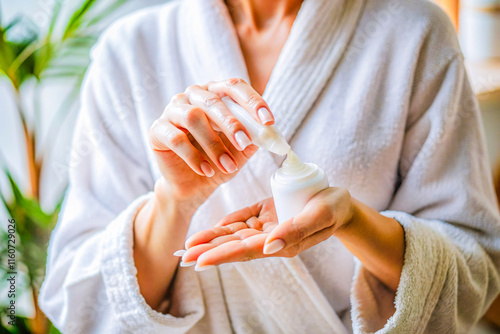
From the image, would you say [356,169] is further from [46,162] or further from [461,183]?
[46,162]

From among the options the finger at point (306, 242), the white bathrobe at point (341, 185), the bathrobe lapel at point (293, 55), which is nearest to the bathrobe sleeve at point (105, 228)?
the white bathrobe at point (341, 185)

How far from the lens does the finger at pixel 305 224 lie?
0.41 m

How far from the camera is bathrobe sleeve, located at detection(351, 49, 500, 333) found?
2.00ft

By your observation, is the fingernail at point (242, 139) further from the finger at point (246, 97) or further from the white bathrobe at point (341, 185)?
the white bathrobe at point (341, 185)

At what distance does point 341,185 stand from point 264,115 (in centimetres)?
23

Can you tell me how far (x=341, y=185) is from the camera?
0.64 metres

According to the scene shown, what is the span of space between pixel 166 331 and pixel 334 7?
49cm

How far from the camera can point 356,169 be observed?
2.09 feet

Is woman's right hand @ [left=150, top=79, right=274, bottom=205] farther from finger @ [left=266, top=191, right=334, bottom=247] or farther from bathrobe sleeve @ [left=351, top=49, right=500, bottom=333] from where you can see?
bathrobe sleeve @ [left=351, top=49, right=500, bottom=333]

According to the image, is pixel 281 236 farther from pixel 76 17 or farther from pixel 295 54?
pixel 76 17

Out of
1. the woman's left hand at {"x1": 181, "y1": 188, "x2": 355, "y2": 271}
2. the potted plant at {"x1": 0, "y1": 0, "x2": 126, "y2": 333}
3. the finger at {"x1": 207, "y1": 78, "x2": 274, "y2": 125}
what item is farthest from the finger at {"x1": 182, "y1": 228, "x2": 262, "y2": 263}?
the potted plant at {"x1": 0, "y1": 0, "x2": 126, "y2": 333}

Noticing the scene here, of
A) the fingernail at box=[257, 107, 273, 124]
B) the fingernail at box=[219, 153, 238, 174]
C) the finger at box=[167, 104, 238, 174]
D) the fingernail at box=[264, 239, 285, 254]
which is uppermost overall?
the fingernail at box=[257, 107, 273, 124]

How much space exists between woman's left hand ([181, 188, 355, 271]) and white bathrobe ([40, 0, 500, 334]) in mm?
157

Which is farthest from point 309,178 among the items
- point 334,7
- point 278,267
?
point 334,7
